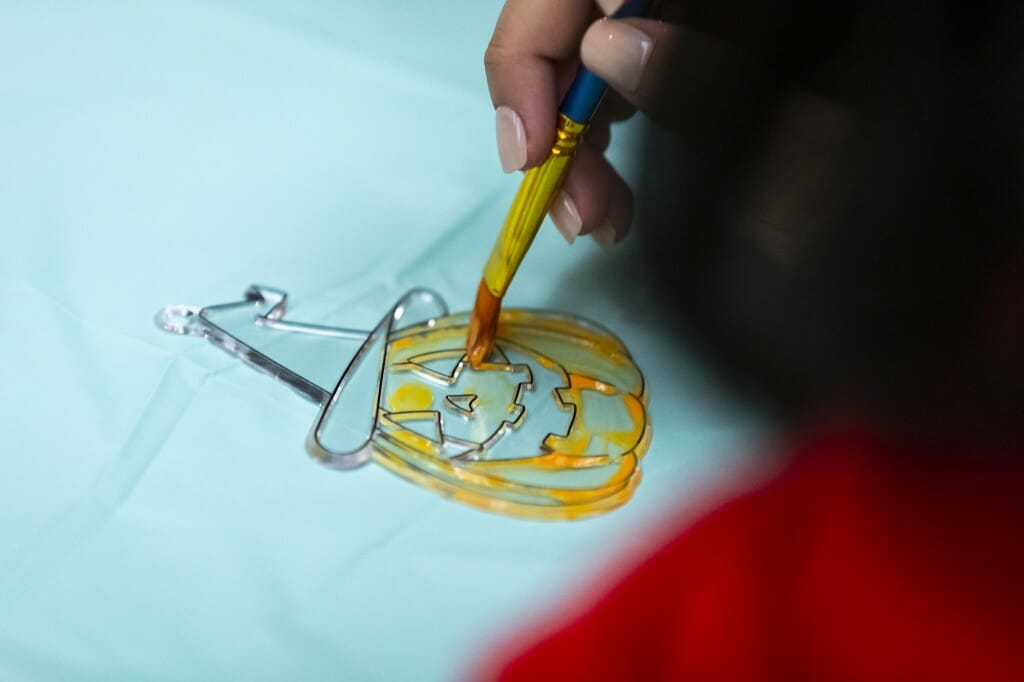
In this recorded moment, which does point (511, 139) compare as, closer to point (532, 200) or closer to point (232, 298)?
point (532, 200)

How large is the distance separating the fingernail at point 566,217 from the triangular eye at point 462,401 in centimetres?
11

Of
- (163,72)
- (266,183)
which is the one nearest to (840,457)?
(266,183)

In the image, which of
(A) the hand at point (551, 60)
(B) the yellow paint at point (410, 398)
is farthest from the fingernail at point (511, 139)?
(B) the yellow paint at point (410, 398)

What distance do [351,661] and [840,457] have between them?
0.21 m

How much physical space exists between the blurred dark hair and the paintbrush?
0.04m

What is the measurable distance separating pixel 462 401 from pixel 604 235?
0.14 metres

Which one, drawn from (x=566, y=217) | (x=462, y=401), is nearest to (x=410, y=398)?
(x=462, y=401)

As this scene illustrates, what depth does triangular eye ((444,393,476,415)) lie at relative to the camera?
430mm

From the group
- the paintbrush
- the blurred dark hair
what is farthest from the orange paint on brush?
the blurred dark hair

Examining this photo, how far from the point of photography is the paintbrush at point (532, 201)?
412mm

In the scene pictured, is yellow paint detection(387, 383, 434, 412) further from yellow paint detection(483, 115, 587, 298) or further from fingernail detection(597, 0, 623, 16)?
fingernail detection(597, 0, 623, 16)

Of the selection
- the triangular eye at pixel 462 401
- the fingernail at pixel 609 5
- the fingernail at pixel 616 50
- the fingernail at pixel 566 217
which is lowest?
the triangular eye at pixel 462 401

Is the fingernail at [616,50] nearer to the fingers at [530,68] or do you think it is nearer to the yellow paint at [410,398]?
the fingers at [530,68]

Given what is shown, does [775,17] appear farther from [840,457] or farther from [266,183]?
[266,183]
